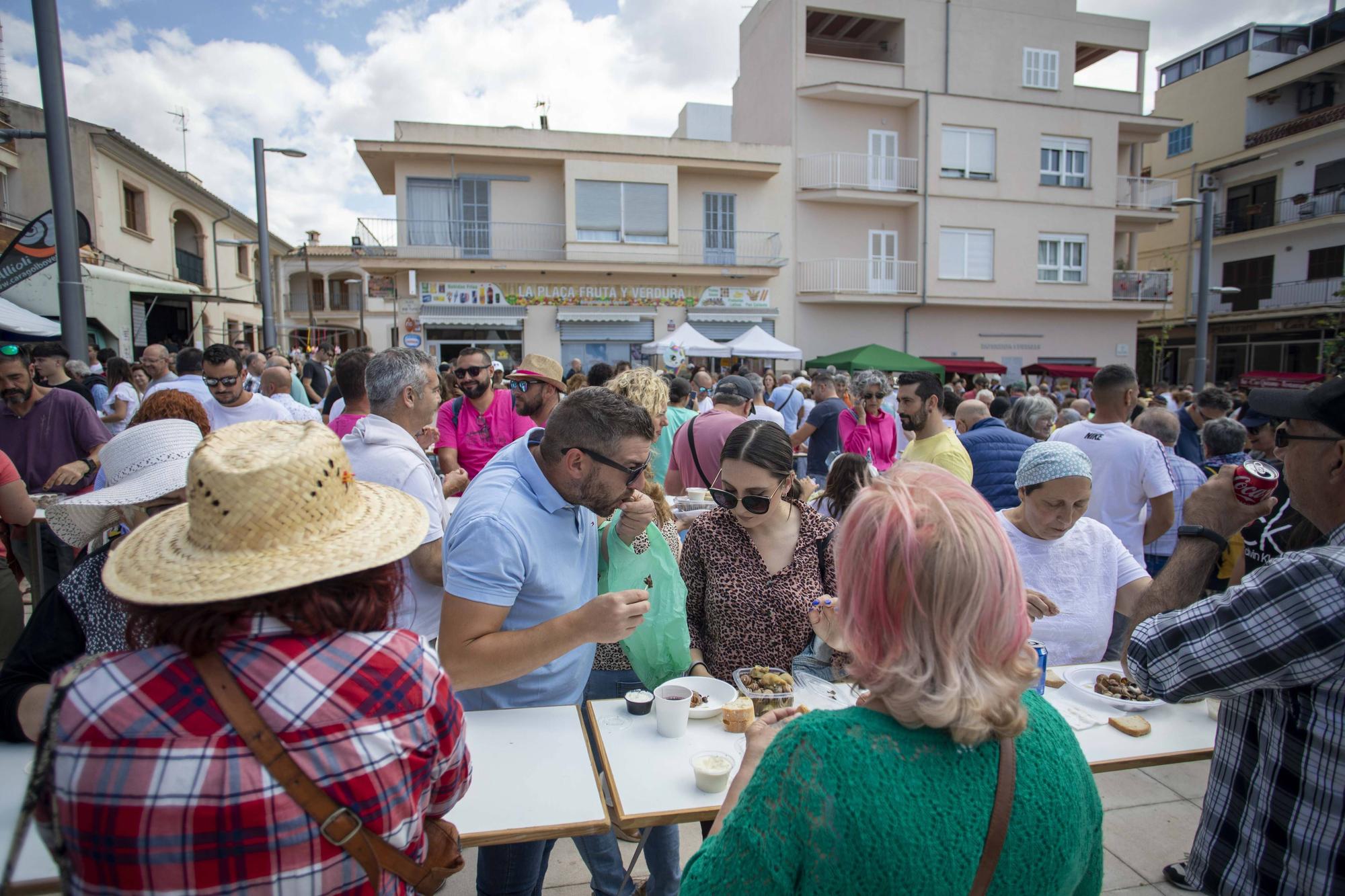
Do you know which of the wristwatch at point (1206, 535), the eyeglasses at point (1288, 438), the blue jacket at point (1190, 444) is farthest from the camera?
the blue jacket at point (1190, 444)

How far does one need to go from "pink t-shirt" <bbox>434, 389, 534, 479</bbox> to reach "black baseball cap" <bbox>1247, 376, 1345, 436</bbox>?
4673 mm

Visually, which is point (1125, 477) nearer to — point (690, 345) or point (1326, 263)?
point (690, 345)

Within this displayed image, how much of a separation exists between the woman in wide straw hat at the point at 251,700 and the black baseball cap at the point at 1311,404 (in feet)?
6.44

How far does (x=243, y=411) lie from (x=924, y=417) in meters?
5.23

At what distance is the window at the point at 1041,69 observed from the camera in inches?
908

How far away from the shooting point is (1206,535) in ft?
6.72

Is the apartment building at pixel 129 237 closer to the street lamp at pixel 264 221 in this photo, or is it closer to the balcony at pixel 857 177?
the street lamp at pixel 264 221

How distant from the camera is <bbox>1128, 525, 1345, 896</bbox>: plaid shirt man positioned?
4.98ft

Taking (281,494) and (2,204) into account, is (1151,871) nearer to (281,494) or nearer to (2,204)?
(281,494)

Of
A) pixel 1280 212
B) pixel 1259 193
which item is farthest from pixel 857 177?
pixel 1259 193

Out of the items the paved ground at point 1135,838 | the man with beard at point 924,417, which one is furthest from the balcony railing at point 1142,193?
the paved ground at point 1135,838

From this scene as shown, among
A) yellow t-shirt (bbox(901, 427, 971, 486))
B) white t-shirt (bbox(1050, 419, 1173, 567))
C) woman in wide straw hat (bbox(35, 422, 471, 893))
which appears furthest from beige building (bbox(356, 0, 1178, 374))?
woman in wide straw hat (bbox(35, 422, 471, 893))

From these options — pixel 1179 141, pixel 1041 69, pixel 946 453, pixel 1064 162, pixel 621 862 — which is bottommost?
pixel 621 862

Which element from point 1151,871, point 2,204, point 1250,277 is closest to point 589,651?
point 1151,871
